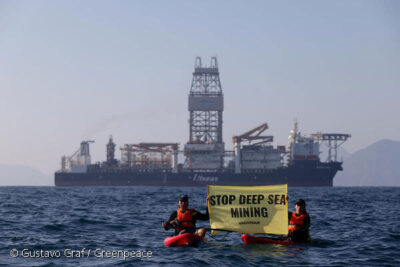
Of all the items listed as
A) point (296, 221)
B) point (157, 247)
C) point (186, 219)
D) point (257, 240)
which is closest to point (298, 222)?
point (296, 221)

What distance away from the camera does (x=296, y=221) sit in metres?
19.2

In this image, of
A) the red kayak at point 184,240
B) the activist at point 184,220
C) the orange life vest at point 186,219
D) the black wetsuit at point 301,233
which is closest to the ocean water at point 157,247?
the red kayak at point 184,240

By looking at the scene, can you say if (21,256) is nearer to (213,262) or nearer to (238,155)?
(213,262)

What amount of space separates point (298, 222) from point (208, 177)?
10614 centimetres

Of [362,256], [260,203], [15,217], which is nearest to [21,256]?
[260,203]

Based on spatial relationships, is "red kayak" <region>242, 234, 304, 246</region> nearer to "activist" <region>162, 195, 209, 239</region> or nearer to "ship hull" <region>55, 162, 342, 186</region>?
"activist" <region>162, 195, 209, 239</region>

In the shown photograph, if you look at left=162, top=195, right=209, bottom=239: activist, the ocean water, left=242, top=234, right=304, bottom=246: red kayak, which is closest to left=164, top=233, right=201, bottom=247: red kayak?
the ocean water

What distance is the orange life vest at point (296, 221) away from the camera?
19.2 metres

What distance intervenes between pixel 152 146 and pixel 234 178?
2192 centimetres

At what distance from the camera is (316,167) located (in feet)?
396

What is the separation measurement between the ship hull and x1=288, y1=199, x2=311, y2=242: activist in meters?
100.0

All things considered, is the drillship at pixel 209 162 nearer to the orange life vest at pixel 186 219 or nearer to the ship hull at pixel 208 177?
the ship hull at pixel 208 177

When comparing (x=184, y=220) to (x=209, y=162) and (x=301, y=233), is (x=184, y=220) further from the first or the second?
(x=209, y=162)

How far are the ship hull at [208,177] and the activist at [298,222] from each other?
99981 millimetres
